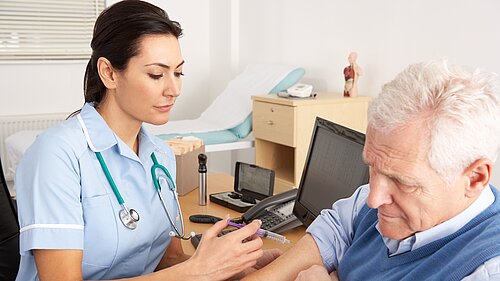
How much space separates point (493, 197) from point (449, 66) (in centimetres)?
26

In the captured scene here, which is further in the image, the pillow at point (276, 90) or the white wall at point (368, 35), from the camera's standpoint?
the pillow at point (276, 90)

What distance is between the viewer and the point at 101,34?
167 centimetres

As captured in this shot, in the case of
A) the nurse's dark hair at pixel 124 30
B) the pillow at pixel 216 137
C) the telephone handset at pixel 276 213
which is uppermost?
the nurse's dark hair at pixel 124 30

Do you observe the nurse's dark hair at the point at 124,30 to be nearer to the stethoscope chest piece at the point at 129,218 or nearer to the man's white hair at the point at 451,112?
the stethoscope chest piece at the point at 129,218

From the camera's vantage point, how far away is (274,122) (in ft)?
12.5

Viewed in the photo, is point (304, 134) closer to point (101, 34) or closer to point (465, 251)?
point (101, 34)

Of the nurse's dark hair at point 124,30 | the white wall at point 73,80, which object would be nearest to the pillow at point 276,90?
the white wall at point 73,80

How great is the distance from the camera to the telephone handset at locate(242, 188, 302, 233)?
6.57 ft

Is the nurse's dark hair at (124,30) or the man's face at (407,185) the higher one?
the nurse's dark hair at (124,30)

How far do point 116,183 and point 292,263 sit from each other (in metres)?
0.53

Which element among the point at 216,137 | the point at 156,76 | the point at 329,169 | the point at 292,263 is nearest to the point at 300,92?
the point at 216,137

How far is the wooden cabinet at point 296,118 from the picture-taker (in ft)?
12.0

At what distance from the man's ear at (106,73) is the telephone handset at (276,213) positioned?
69 cm

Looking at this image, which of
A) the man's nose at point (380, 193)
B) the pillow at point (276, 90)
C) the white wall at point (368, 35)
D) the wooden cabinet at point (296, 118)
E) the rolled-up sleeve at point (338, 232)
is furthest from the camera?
the pillow at point (276, 90)
